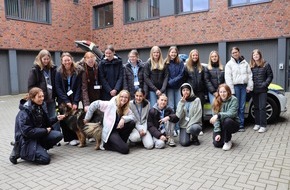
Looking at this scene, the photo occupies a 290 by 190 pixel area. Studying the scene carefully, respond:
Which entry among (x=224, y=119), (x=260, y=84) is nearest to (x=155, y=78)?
(x=224, y=119)

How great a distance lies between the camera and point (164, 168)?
4242 millimetres

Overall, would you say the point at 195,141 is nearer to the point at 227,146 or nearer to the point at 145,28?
the point at 227,146

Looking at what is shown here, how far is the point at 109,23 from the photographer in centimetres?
1989

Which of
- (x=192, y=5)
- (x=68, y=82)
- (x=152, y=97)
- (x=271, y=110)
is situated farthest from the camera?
(x=192, y=5)

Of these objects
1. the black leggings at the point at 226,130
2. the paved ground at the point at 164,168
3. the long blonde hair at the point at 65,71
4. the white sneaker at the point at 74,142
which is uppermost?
the long blonde hair at the point at 65,71

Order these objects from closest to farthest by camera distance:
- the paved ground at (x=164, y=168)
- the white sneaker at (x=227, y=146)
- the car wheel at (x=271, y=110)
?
the paved ground at (x=164, y=168), the white sneaker at (x=227, y=146), the car wheel at (x=271, y=110)

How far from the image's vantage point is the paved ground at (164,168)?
3676 millimetres

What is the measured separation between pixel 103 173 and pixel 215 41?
478 inches

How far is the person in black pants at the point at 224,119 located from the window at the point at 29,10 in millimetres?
14569

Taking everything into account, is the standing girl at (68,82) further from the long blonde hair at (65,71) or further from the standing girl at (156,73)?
the standing girl at (156,73)

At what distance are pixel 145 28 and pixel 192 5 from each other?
335 cm

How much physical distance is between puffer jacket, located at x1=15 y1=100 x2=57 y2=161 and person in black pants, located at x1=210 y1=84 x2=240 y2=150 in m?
3.04

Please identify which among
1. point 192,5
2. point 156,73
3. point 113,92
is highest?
point 192,5

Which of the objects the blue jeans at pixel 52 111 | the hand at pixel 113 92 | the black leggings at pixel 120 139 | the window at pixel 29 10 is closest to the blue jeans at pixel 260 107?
the black leggings at pixel 120 139
